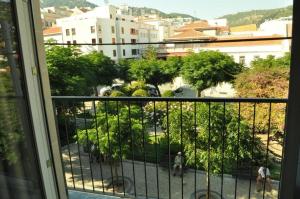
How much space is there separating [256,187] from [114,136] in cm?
468

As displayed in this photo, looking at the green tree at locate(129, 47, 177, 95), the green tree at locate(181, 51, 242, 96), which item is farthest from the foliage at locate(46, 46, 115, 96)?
the green tree at locate(181, 51, 242, 96)

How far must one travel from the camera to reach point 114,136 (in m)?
8.62

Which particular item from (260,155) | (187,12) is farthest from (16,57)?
(187,12)

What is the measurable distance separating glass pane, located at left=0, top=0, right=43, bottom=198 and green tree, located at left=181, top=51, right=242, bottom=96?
57.2ft

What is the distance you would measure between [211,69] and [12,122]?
17720 mm

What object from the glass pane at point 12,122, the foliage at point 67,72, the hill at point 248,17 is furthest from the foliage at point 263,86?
the glass pane at point 12,122

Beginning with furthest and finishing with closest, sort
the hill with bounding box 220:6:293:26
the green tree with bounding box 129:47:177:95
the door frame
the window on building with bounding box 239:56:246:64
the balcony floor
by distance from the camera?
the hill with bounding box 220:6:293:26
the green tree with bounding box 129:47:177:95
the window on building with bounding box 239:56:246:64
the balcony floor
the door frame

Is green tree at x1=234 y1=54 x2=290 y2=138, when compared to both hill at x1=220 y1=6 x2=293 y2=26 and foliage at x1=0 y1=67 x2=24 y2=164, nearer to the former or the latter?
hill at x1=220 y1=6 x2=293 y2=26

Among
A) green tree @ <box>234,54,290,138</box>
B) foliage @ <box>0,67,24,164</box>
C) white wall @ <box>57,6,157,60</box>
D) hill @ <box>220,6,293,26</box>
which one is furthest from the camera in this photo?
white wall @ <box>57,6,157,60</box>

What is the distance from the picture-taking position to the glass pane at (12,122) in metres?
1.14

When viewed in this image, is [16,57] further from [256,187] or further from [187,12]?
[187,12]

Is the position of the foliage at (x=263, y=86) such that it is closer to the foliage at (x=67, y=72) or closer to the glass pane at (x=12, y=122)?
the foliage at (x=67, y=72)

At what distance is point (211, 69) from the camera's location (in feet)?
59.4

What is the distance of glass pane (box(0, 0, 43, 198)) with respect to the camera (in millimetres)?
1136
